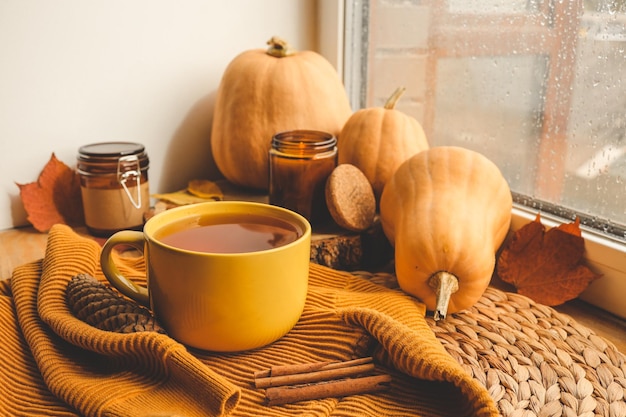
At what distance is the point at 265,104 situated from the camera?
0.94 meters

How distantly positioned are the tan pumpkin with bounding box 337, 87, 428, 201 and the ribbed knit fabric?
306 millimetres

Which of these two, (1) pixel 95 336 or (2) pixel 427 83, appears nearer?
(1) pixel 95 336

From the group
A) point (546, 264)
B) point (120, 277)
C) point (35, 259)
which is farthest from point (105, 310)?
point (546, 264)

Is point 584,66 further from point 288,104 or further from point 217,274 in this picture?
point 217,274

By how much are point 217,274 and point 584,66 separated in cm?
57

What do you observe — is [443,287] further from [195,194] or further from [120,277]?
[195,194]

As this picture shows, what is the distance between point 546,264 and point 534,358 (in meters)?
0.20

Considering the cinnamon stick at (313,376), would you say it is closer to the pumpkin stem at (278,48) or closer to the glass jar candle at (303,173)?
the glass jar candle at (303,173)

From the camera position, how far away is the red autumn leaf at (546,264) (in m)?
0.72

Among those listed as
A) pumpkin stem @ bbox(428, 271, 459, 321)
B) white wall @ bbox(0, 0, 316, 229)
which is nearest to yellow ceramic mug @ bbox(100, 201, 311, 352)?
pumpkin stem @ bbox(428, 271, 459, 321)

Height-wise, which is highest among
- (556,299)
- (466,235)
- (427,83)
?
(427,83)

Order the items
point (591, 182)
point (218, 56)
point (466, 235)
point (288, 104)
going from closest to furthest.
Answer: point (466, 235) → point (591, 182) → point (288, 104) → point (218, 56)

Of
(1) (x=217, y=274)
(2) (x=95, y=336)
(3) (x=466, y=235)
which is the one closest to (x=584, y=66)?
(3) (x=466, y=235)

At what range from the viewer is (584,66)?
2.49ft
